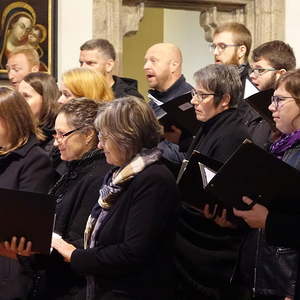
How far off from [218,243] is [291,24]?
5.01 metres

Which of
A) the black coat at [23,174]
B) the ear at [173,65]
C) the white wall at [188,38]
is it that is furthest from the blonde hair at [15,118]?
the white wall at [188,38]

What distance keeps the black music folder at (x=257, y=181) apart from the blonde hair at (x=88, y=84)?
5.10 ft

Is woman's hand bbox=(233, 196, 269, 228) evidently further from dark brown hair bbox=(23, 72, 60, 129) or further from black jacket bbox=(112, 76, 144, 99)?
black jacket bbox=(112, 76, 144, 99)

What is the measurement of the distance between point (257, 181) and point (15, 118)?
61.5 inches

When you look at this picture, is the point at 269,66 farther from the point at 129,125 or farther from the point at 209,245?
the point at 129,125

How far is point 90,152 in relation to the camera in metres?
3.94

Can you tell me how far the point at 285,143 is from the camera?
137 inches

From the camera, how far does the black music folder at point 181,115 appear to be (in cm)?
441

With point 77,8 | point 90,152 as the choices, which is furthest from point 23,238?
point 77,8

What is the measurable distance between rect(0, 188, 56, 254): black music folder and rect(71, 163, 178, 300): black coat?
180 mm

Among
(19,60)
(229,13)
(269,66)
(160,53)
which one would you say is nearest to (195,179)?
(269,66)

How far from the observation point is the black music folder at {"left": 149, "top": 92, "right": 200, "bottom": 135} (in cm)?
441

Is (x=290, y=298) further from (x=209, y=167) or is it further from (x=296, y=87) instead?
(x=296, y=87)

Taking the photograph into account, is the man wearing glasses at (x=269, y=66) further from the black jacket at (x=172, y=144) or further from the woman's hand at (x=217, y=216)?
the woman's hand at (x=217, y=216)
